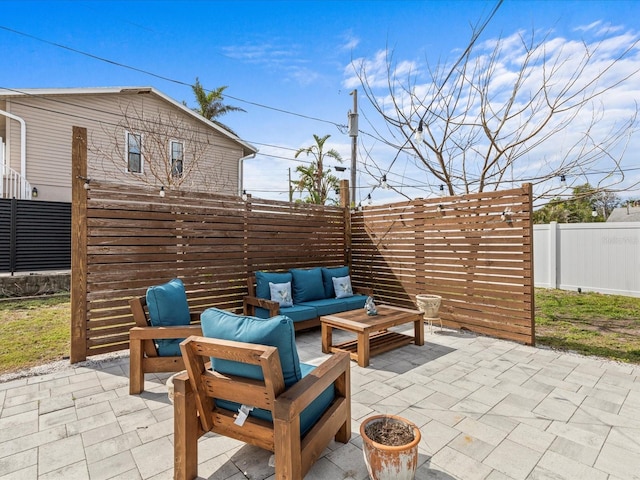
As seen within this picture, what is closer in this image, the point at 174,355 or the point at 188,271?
the point at 174,355

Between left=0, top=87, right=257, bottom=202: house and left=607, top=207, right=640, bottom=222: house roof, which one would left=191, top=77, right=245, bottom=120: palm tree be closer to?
left=0, top=87, right=257, bottom=202: house

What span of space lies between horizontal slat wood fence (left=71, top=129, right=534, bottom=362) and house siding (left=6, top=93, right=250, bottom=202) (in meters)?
4.19

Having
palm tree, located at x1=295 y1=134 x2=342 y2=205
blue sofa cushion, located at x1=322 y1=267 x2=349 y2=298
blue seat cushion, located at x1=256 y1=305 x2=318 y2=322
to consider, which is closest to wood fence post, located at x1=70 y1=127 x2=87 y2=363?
blue seat cushion, located at x1=256 y1=305 x2=318 y2=322

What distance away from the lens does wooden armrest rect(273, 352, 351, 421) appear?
5.45 feet

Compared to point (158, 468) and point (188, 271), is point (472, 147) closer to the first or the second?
point (188, 271)

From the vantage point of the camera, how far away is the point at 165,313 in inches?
127

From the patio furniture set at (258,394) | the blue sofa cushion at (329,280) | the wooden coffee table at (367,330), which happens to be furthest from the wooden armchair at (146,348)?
the blue sofa cushion at (329,280)

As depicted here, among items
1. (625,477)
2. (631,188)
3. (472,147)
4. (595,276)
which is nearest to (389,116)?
(472,147)

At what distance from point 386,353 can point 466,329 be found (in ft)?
6.24

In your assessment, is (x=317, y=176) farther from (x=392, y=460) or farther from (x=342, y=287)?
(x=392, y=460)

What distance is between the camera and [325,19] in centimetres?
713

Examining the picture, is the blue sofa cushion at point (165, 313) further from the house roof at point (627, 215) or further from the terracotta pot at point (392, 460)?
the house roof at point (627, 215)

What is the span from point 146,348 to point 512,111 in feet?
21.5

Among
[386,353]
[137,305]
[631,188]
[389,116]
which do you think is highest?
[389,116]
